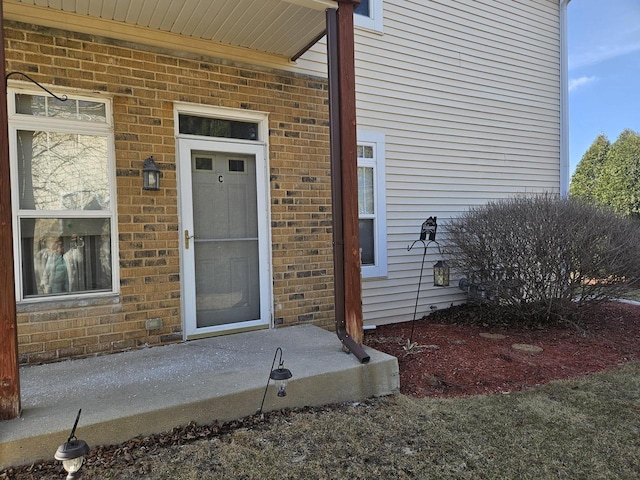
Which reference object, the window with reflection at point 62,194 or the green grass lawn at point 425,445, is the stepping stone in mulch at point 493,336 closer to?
the green grass lawn at point 425,445

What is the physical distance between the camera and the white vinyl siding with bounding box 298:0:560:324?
567 centimetres

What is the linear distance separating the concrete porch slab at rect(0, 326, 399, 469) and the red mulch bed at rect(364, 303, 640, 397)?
67 centimetres

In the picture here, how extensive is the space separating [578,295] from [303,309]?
Answer: 353cm

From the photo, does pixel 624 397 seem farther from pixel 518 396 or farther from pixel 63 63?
pixel 63 63

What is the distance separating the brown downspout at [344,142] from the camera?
11.0ft

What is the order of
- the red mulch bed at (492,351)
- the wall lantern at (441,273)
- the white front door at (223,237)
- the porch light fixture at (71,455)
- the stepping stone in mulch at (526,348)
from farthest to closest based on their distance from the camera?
the wall lantern at (441,273) → the stepping stone in mulch at (526,348) → the white front door at (223,237) → the red mulch bed at (492,351) → the porch light fixture at (71,455)

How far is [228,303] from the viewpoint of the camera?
4.30 metres

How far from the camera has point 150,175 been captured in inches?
147

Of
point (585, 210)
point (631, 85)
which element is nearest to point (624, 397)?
point (585, 210)

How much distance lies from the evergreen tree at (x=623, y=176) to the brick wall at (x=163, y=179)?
13.5 metres

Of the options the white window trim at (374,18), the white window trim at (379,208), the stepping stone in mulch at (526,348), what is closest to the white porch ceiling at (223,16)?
the white window trim at (374,18)

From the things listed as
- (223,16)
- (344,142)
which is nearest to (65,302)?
(344,142)

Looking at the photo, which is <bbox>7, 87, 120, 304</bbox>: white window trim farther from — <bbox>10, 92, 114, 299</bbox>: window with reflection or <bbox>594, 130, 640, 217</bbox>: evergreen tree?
<bbox>594, 130, 640, 217</bbox>: evergreen tree

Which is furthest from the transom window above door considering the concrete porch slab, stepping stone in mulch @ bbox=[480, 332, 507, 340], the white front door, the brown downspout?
stepping stone in mulch @ bbox=[480, 332, 507, 340]
